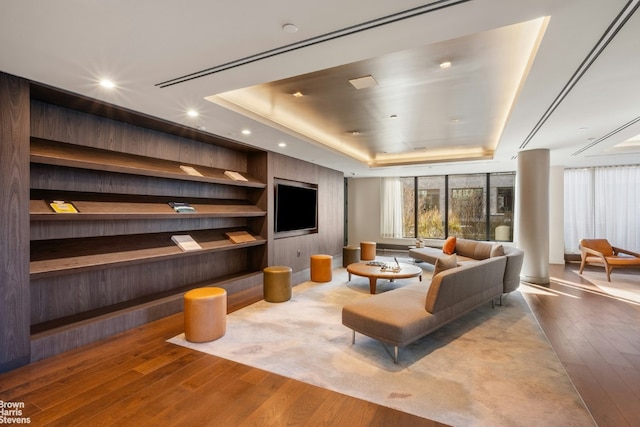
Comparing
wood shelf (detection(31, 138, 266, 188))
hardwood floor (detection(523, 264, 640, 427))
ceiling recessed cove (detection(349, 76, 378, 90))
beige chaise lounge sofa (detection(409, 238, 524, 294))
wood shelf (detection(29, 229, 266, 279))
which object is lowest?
hardwood floor (detection(523, 264, 640, 427))

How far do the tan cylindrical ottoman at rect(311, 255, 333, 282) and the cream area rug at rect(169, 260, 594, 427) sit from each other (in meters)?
1.72

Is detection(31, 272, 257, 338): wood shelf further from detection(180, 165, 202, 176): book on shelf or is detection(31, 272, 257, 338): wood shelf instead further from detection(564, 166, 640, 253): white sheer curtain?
detection(564, 166, 640, 253): white sheer curtain

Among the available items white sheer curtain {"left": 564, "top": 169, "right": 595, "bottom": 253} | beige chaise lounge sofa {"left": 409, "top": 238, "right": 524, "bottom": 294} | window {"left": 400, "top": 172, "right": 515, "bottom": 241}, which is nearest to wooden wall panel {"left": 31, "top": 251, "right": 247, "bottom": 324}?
beige chaise lounge sofa {"left": 409, "top": 238, "right": 524, "bottom": 294}

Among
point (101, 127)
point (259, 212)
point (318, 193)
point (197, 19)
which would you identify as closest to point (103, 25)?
point (197, 19)

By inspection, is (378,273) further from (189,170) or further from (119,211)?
(119,211)

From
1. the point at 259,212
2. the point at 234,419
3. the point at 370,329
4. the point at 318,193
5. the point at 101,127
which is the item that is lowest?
the point at 234,419

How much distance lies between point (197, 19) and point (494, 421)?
322cm

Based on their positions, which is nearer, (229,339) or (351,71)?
(351,71)

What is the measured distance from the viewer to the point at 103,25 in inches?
74.9

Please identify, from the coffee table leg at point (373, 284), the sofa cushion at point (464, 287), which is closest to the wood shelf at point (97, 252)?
the coffee table leg at point (373, 284)

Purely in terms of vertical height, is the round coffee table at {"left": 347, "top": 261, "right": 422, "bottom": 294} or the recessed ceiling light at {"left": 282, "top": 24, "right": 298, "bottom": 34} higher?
the recessed ceiling light at {"left": 282, "top": 24, "right": 298, "bottom": 34}

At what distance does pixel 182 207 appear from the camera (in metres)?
4.38

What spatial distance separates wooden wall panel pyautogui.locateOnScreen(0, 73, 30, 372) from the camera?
260 centimetres

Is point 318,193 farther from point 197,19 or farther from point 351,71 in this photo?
point 197,19
